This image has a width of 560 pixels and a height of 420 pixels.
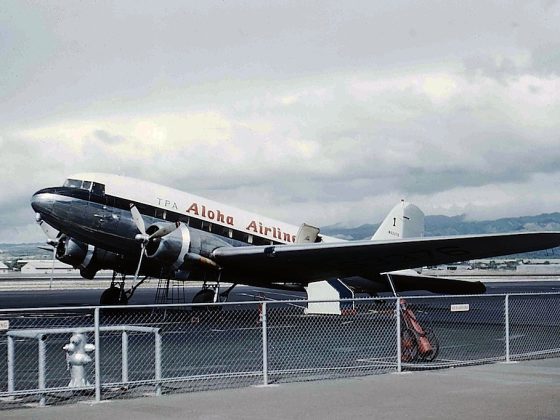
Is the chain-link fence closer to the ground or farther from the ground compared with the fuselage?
closer to the ground

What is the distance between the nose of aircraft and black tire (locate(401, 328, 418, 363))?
16.5m

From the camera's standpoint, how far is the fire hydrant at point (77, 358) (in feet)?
39.9

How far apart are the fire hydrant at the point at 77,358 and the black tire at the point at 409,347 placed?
260 inches

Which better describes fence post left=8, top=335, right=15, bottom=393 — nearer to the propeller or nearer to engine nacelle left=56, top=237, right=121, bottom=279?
the propeller

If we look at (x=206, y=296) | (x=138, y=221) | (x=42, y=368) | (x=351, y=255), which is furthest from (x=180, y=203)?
(x=42, y=368)

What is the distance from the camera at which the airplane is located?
28219mm

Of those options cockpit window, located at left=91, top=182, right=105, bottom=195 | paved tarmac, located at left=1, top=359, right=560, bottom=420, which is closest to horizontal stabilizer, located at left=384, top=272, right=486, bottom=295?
cockpit window, located at left=91, top=182, right=105, bottom=195

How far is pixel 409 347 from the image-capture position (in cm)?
1628

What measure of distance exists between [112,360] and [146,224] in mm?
12405

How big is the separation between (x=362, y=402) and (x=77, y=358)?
14.1 ft

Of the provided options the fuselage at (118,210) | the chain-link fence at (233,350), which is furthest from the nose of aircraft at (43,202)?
the chain-link fence at (233,350)

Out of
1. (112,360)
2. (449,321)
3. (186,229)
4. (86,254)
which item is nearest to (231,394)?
(112,360)

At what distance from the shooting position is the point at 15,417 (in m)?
10.4

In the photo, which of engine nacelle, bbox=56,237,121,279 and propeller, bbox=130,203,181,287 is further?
engine nacelle, bbox=56,237,121,279
